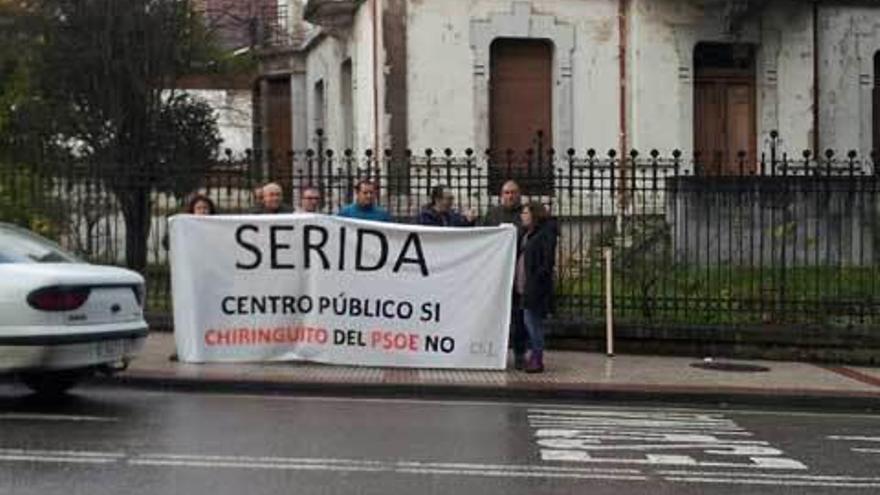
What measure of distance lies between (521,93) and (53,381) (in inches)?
559

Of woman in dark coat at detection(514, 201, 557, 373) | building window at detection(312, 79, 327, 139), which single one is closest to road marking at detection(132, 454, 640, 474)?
woman in dark coat at detection(514, 201, 557, 373)

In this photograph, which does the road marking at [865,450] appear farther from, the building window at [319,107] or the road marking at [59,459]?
the building window at [319,107]

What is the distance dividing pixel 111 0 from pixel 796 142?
41.3ft

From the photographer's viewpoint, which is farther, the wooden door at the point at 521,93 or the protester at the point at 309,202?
the wooden door at the point at 521,93

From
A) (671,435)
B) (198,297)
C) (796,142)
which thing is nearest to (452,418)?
(671,435)

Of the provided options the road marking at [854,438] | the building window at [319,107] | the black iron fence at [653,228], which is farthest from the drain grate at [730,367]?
the building window at [319,107]

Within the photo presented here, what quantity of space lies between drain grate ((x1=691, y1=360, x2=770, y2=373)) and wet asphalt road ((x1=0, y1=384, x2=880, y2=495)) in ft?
6.64

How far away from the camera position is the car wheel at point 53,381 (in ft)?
33.3

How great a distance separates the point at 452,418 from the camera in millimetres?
10305

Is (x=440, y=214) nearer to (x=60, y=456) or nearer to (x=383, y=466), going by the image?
(x=383, y=466)

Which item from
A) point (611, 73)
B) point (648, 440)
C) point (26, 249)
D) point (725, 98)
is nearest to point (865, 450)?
point (648, 440)

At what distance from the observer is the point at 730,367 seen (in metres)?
13.8

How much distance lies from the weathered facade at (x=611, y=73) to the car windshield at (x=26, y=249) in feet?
39.6

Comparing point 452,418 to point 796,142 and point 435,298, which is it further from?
point 796,142
